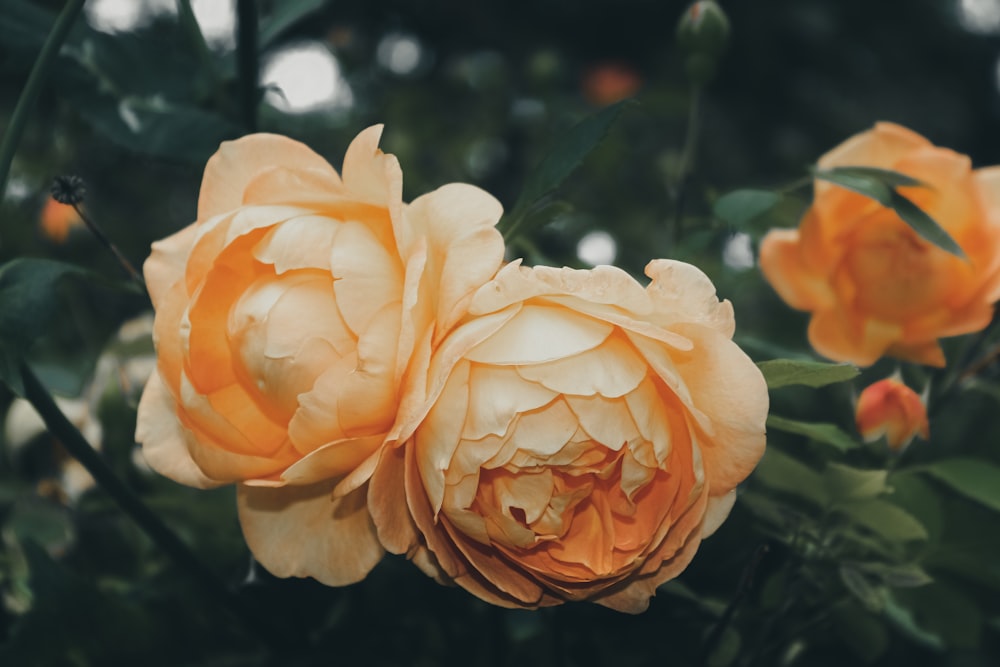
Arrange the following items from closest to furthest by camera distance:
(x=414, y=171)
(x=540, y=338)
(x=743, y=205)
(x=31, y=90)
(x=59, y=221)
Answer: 1. (x=540, y=338)
2. (x=31, y=90)
3. (x=743, y=205)
4. (x=414, y=171)
5. (x=59, y=221)

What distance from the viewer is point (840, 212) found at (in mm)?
649

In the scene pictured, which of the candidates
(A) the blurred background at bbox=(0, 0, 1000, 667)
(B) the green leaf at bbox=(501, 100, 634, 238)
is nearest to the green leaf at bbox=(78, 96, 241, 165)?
(A) the blurred background at bbox=(0, 0, 1000, 667)

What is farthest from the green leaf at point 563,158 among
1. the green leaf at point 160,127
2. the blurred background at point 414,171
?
the green leaf at point 160,127

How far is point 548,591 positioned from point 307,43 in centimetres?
154

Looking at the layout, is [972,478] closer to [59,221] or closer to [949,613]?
[949,613]

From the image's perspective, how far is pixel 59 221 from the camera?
3.81 feet

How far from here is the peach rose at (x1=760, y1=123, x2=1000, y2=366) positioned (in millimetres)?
629

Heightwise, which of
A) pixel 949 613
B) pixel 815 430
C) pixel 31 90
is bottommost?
pixel 949 613

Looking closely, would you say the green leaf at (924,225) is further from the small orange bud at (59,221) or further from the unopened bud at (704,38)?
the small orange bud at (59,221)

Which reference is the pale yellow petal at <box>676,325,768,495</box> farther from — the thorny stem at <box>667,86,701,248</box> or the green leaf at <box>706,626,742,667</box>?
the thorny stem at <box>667,86,701,248</box>

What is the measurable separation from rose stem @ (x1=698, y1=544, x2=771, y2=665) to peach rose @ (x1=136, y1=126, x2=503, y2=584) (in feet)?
0.60

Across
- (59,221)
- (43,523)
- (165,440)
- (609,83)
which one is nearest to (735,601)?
(165,440)

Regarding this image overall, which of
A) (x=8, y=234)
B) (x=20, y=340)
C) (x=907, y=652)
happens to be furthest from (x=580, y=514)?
(x=8, y=234)

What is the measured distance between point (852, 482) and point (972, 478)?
0.36 ft
